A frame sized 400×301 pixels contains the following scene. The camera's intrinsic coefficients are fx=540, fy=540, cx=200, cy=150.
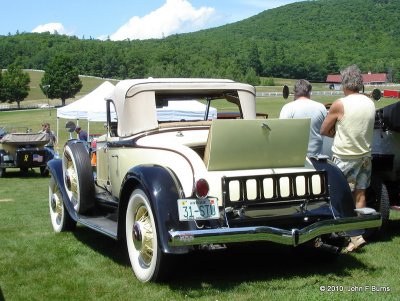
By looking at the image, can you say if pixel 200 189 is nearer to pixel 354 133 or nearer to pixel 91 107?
pixel 354 133

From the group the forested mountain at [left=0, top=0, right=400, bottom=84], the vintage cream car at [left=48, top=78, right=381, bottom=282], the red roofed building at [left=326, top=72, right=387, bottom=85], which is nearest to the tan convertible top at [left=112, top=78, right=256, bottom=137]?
the vintage cream car at [left=48, top=78, right=381, bottom=282]

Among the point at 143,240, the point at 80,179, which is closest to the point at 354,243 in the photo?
the point at 143,240

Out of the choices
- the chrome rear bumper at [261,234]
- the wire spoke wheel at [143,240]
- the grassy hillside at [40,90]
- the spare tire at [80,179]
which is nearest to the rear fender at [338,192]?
the chrome rear bumper at [261,234]

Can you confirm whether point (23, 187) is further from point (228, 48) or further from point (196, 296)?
point (228, 48)

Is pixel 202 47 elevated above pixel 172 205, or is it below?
above

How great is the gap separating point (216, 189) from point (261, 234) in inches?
22.2

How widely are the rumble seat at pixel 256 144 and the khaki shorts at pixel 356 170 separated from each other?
860mm

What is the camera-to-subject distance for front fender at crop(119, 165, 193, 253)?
407cm

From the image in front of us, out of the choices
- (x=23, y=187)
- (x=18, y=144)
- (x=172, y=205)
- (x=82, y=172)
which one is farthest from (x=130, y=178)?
(x=18, y=144)

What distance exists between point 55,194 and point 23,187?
755cm

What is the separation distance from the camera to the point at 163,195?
13.7 ft

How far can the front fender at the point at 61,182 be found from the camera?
599 cm

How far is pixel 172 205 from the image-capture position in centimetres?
414

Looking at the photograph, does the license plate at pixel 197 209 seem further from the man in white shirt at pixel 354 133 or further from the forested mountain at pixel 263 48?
the forested mountain at pixel 263 48
